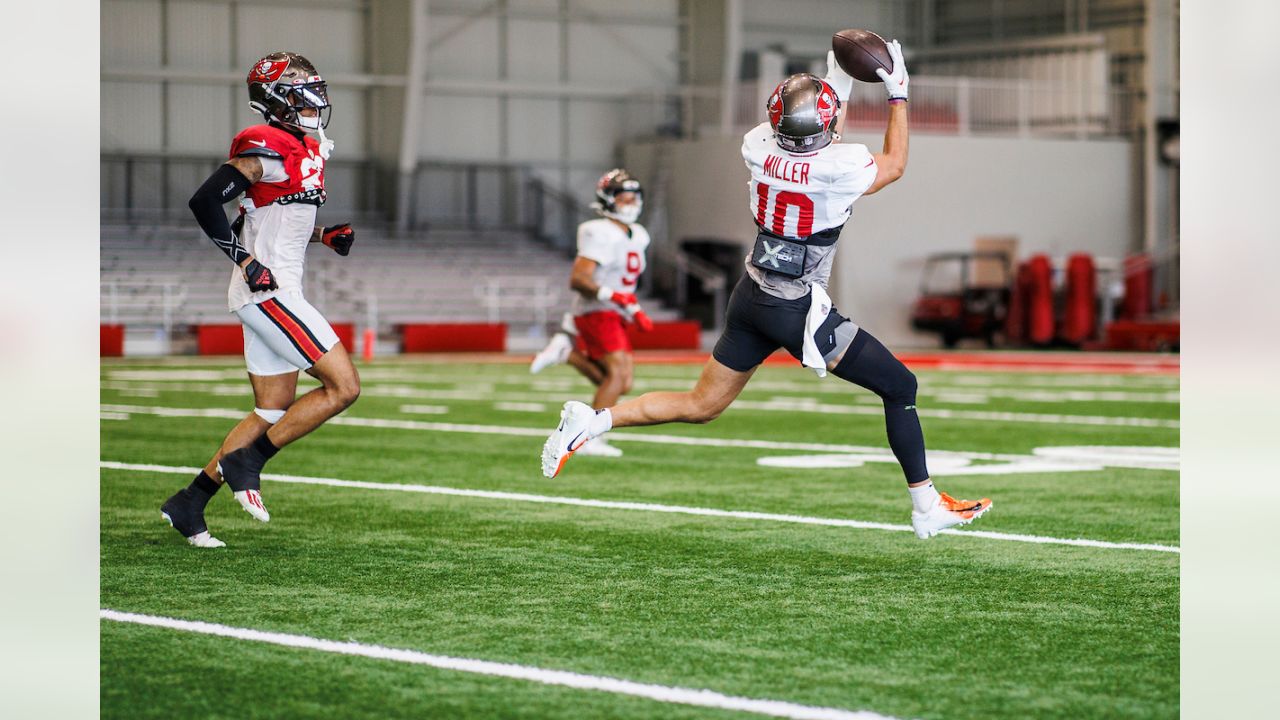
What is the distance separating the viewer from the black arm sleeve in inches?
254

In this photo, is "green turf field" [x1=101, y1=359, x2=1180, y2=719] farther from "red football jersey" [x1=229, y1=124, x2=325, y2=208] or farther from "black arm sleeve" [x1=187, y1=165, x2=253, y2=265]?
"red football jersey" [x1=229, y1=124, x2=325, y2=208]

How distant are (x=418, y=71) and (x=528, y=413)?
60.0 ft

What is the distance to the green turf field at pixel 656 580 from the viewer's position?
433 centimetres

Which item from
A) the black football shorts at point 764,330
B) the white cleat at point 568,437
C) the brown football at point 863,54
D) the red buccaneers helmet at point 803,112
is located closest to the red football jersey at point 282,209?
the white cleat at point 568,437

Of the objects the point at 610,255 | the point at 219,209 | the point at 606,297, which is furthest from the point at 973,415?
the point at 219,209

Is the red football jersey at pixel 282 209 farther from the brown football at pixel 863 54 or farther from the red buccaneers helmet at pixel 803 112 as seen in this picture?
the brown football at pixel 863 54

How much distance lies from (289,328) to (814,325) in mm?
2092

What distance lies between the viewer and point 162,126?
32219 millimetres

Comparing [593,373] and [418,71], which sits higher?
[418,71]

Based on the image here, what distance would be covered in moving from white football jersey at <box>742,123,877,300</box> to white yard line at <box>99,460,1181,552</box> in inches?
54.2

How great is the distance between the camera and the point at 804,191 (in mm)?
6418

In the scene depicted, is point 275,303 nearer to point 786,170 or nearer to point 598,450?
point 786,170
